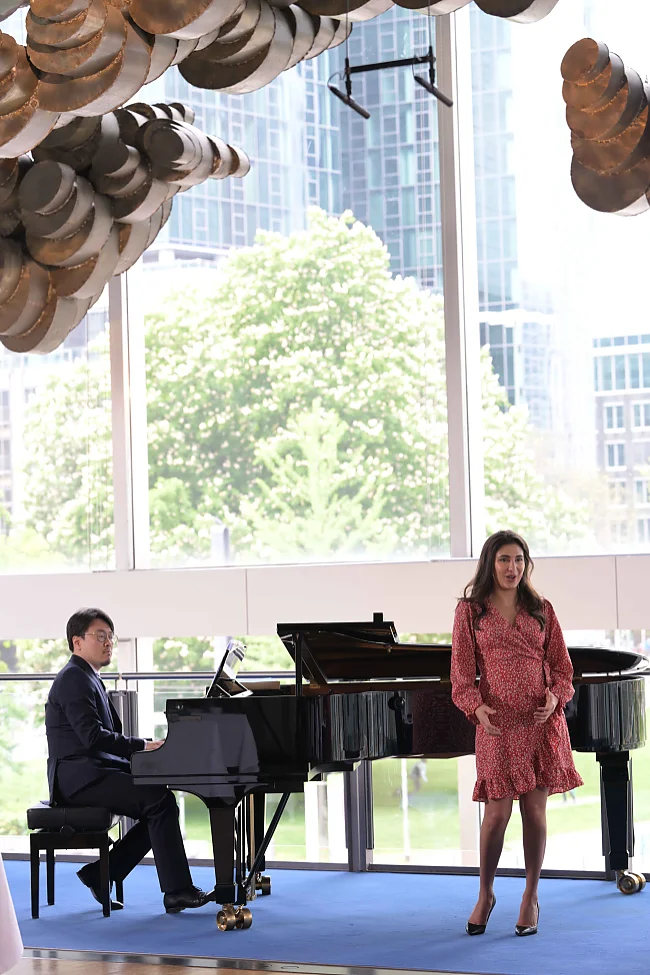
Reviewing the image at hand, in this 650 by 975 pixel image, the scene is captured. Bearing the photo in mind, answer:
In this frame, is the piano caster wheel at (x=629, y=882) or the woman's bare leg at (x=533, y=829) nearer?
the woman's bare leg at (x=533, y=829)

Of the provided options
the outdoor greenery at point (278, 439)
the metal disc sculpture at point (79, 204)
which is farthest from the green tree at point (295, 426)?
the metal disc sculpture at point (79, 204)

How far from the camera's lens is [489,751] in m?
5.09

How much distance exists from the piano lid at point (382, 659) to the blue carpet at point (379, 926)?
98cm

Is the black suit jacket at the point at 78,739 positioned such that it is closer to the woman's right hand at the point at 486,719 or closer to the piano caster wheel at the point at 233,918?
the piano caster wheel at the point at 233,918

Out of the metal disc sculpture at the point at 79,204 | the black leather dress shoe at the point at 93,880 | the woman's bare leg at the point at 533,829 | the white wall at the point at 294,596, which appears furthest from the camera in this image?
the white wall at the point at 294,596

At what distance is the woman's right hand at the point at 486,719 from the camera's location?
5.02m

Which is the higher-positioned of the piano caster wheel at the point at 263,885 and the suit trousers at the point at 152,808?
the suit trousers at the point at 152,808

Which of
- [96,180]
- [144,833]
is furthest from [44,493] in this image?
[144,833]

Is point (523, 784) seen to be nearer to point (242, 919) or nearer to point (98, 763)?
point (242, 919)

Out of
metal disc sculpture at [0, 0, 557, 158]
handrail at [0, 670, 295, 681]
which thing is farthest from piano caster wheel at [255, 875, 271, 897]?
metal disc sculpture at [0, 0, 557, 158]

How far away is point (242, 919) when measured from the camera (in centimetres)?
557

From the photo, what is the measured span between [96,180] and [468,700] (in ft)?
10.9

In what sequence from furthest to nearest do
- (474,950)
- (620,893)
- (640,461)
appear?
(640,461) → (620,893) → (474,950)

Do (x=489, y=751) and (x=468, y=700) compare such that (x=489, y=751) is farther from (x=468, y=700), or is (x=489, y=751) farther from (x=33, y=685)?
(x=33, y=685)
